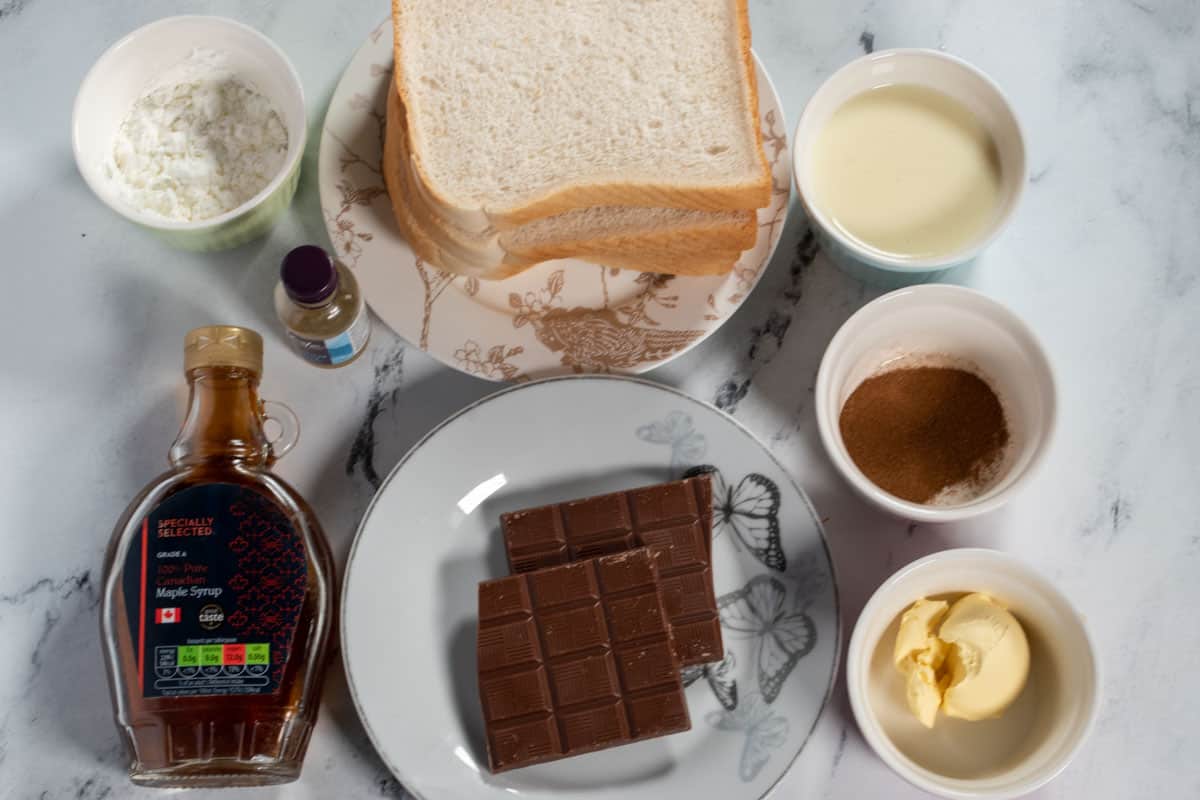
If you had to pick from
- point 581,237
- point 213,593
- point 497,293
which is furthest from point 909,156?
point 213,593

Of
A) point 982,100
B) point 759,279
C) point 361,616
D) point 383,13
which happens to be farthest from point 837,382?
point 383,13

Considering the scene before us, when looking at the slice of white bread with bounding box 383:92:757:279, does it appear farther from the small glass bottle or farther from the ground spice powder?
the ground spice powder

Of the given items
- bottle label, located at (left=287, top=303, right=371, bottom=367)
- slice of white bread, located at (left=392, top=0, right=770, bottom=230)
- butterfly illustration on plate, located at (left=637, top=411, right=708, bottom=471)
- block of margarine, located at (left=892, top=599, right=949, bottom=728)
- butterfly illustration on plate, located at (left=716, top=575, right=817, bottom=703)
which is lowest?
butterfly illustration on plate, located at (left=716, top=575, right=817, bottom=703)

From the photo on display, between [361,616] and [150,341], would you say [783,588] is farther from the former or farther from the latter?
[150,341]

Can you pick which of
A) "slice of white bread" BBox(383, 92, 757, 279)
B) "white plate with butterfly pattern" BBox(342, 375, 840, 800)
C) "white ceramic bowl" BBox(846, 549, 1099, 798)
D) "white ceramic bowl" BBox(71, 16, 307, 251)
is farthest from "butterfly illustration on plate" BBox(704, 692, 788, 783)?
"white ceramic bowl" BBox(71, 16, 307, 251)

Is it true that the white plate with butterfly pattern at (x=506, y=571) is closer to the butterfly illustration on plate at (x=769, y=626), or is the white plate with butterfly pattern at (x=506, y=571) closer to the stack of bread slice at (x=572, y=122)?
the butterfly illustration on plate at (x=769, y=626)

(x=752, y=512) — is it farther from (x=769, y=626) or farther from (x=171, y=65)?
(x=171, y=65)
